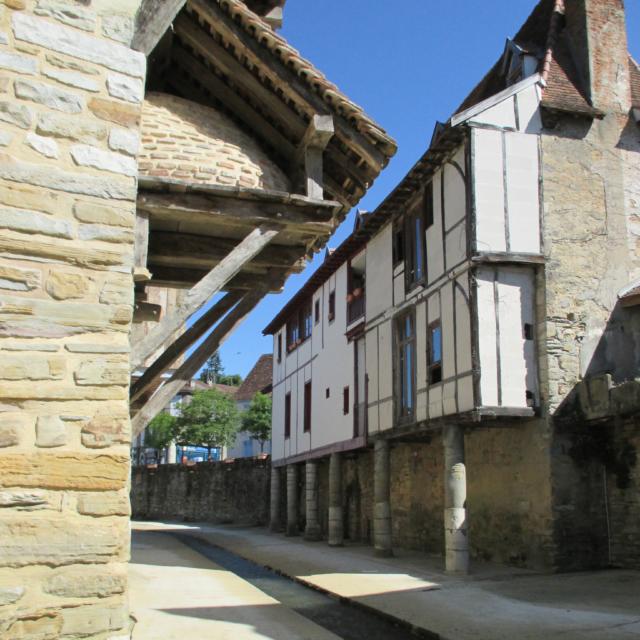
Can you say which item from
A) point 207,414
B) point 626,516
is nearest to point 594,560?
point 626,516

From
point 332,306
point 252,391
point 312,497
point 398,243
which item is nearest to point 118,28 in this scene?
point 398,243

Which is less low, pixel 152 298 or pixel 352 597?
pixel 152 298

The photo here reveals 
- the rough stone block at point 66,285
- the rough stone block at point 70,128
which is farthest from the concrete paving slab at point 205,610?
the rough stone block at point 70,128

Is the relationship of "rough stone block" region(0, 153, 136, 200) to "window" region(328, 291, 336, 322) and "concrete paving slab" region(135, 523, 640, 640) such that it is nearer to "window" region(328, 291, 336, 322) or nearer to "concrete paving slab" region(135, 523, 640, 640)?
"concrete paving slab" region(135, 523, 640, 640)

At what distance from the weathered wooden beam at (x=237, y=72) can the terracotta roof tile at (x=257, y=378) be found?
42.7 meters

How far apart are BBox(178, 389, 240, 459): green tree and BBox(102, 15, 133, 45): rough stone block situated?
3557 centimetres

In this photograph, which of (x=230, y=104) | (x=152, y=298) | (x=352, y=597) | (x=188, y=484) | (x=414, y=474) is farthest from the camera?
(x=188, y=484)

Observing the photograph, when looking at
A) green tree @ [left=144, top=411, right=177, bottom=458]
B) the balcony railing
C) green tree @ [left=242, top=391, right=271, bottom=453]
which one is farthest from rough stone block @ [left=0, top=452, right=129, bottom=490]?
green tree @ [left=144, top=411, right=177, bottom=458]

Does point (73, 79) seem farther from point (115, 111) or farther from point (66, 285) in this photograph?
point (66, 285)

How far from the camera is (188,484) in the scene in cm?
3269

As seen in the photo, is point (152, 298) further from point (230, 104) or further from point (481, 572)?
point (481, 572)

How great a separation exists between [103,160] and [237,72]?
2.42 m

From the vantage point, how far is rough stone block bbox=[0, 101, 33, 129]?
375 centimetres

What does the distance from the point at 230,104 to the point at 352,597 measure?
6805mm
